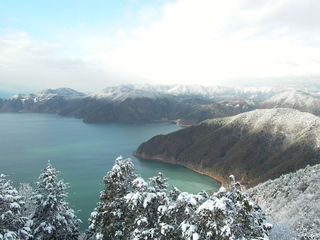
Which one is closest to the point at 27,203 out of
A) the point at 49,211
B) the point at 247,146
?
the point at 49,211

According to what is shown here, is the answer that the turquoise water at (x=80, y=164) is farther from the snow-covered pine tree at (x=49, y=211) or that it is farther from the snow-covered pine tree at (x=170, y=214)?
the snow-covered pine tree at (x=170, y=214)

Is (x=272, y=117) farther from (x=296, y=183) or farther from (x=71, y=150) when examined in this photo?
(x=71, y=150)

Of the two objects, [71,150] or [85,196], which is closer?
[85,196]

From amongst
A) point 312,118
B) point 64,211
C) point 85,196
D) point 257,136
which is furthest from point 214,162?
point 64,211

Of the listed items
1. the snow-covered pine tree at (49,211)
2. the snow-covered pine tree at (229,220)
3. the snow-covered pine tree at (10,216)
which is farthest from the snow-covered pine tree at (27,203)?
the snow-covered pine tree at (229,220)

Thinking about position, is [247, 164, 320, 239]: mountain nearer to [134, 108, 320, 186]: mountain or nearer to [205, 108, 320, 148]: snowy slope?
[134, 108, 320, 186]: mountain

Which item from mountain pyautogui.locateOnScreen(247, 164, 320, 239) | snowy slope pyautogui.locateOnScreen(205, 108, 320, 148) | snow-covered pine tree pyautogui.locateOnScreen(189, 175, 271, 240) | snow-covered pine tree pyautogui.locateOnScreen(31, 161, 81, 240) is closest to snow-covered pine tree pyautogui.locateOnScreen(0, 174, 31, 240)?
snow-covered pine tree pyautogui.locateOnScreen(31, 161, 81, 240)
